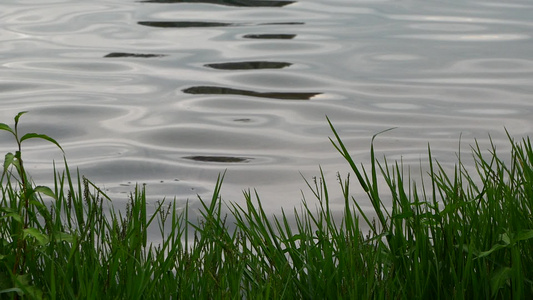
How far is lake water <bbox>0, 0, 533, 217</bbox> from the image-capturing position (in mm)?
5777

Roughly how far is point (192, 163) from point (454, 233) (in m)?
3.24

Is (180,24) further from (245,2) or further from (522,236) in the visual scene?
(522,236)

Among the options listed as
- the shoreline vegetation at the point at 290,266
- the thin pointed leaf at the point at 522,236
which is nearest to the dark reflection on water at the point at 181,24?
the shoreline vegetation at the point at 290,266

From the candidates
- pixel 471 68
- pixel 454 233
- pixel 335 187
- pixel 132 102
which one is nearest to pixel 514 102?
pixel 471 68

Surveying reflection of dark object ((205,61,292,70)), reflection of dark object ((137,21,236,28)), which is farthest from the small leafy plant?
reflection of dark object ((137,21,236,28))

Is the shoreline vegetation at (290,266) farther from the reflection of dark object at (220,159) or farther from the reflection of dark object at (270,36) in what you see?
the reflection of dark object at (270,36)

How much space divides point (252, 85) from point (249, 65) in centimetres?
79

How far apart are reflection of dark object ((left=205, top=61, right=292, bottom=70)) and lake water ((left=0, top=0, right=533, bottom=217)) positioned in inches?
0.8

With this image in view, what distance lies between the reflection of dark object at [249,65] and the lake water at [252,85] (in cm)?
2

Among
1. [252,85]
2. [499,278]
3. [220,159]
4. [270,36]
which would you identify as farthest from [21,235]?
[270,36]

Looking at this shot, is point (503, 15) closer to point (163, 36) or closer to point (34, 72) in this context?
point (163, 36)

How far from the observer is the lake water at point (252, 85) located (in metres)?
5.78

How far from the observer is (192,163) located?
571 centimetres

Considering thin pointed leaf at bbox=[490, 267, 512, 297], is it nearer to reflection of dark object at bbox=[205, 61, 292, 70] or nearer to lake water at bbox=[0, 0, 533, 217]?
lake water at bbox=[0, 0, 533, 217]
